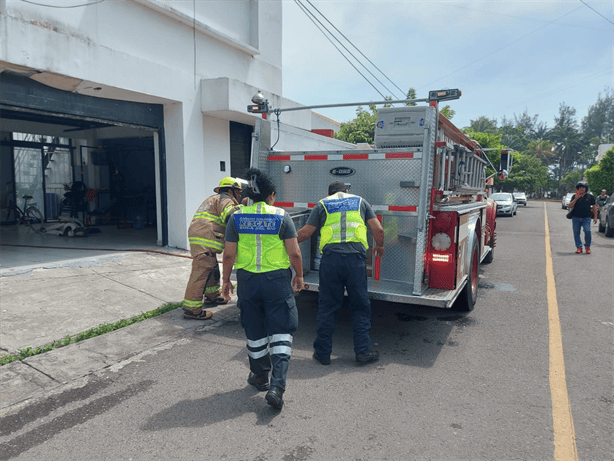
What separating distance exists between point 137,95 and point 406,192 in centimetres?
593

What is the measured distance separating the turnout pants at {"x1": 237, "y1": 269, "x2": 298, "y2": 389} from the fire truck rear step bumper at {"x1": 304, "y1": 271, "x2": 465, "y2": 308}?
1405 mm

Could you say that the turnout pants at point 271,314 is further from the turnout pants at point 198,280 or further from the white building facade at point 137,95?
the white building facade at point 137,95

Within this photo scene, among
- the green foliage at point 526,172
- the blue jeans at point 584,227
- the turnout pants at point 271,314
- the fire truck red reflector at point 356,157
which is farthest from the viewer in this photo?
the green foliage at point 526,172

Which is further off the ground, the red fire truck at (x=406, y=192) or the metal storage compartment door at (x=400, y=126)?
the metal storage compartment door at (x=400, y=126)

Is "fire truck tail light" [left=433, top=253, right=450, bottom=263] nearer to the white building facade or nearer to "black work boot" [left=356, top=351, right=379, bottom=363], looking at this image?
"black work boot" [left=356, top=351, right=379, bottom=363]

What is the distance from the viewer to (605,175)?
32.9 metres

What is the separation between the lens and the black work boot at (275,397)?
3.38 meters

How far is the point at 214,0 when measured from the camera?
10.9 m

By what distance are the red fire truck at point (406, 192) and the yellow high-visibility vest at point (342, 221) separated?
73cm

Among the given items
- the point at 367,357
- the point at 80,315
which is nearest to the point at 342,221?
the point at 367,357

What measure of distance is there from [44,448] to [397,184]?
13.0ft

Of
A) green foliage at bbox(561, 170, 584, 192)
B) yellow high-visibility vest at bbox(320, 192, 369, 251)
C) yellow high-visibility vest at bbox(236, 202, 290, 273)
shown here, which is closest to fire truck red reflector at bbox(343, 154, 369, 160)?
yellow high-visibility vest at bbox(320, 192, 369, 251)

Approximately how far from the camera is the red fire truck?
4711 millimetres

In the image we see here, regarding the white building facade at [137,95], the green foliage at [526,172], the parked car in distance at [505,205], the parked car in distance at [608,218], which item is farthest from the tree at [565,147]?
the white building facade at [137,95]
